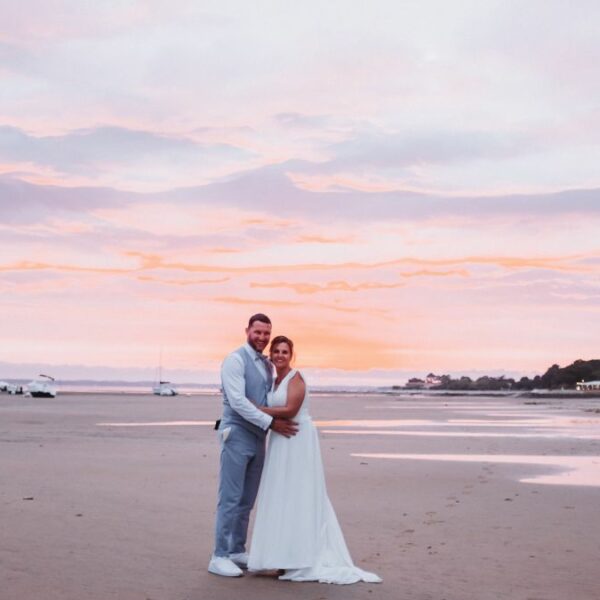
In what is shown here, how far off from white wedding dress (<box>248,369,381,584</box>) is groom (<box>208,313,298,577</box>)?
155mm

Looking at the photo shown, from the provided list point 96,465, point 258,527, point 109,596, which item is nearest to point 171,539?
point 258,527

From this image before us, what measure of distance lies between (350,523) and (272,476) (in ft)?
9.68

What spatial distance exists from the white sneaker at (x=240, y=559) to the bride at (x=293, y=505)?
0.27 m

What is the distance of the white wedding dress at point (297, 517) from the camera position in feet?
28.4

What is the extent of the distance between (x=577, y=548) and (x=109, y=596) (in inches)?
197

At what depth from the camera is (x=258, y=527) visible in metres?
8.88

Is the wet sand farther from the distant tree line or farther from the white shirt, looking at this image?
the distant tree line

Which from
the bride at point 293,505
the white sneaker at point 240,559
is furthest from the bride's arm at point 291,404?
the white sneaker at point 240,559

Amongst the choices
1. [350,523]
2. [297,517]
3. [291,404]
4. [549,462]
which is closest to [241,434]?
[291,404]

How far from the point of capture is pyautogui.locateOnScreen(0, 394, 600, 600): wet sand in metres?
8.23

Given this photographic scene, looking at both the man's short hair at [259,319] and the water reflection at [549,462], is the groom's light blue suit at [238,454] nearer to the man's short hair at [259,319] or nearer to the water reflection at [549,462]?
the man's short hair at [259,319]

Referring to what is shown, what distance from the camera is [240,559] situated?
8984 mm

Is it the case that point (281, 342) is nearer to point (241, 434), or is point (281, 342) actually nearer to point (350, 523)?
point (241, 434)

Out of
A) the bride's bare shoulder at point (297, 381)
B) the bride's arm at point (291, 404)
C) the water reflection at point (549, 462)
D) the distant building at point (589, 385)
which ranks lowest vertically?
the water reflection at point (549, 462)
